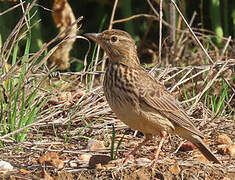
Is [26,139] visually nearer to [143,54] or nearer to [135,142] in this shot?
[135,142]

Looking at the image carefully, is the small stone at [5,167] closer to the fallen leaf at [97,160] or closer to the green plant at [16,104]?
the green plant at [16,104]

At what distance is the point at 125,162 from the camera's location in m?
4.08

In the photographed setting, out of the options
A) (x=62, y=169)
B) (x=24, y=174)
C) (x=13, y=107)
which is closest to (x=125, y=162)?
(x=62, y=169)

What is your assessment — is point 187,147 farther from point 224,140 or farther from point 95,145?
point 95,145

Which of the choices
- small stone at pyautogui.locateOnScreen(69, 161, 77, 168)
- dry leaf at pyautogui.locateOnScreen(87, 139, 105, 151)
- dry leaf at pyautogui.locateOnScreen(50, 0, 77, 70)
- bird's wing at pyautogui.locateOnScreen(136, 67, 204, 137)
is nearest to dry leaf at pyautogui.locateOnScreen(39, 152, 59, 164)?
small stone at pyautogui.locateOnScreen(69, 161, 77, 168)

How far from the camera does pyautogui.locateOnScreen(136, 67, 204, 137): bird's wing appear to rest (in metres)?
4.23

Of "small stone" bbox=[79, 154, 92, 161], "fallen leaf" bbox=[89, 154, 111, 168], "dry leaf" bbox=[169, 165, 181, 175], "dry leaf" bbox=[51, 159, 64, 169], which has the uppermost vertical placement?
"dry leaf" bbox=[51, 159, 64, 169]

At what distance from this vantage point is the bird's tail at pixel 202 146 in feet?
14.4

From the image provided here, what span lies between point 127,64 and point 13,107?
1.08 metres

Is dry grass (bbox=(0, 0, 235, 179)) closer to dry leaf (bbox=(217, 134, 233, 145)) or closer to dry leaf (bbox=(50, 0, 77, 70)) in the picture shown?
dry leaf (bbox=(217, 134, 233, 145))

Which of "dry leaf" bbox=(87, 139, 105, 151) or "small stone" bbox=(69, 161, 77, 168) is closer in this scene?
"small stone" bbox=(69, 161, 77, 168)

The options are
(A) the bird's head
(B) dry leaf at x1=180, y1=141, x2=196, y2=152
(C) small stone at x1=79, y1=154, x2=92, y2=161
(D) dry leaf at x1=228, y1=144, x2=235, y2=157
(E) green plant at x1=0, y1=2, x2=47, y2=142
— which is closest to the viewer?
(C) small stone at x1=79, y1=154, x2=92, y2=161

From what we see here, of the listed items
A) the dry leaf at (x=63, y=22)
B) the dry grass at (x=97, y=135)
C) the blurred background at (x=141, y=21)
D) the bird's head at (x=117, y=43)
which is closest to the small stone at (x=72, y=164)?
the dry grass at (x=97, y=135)

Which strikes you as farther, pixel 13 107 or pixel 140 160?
pixel 13 107
